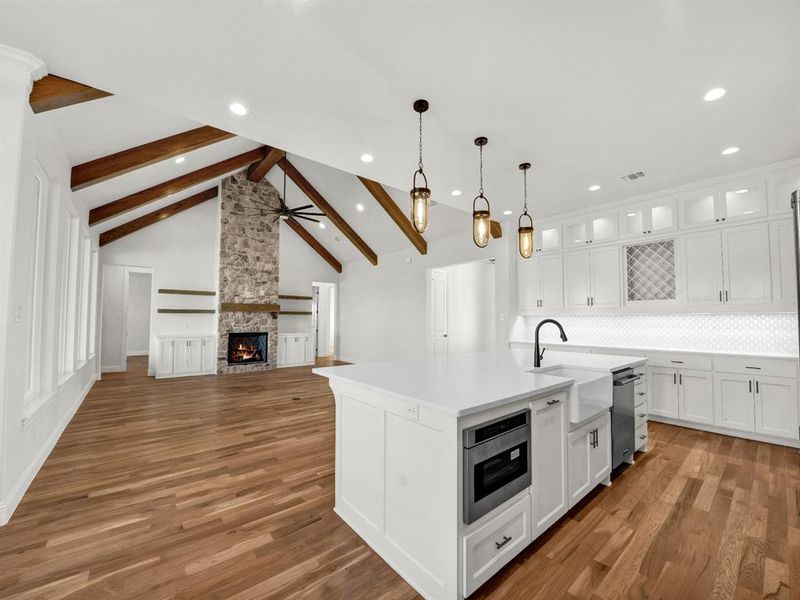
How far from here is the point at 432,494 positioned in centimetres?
158

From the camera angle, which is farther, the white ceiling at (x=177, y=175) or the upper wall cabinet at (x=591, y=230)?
the upper wall cabinet at (x=591, y=230)

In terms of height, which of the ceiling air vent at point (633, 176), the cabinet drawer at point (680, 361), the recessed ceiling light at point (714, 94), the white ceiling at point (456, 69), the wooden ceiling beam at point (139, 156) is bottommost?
the cabinet drawer at point (680, 361)

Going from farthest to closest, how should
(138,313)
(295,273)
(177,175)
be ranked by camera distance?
(138,313) → (295,273) → (177,175)

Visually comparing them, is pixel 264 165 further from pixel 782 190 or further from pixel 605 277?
pixel 782 190

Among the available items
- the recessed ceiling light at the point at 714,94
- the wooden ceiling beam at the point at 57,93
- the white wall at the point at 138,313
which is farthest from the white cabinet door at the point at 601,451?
the white wall at the point at 138,313

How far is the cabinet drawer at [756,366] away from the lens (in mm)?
3430

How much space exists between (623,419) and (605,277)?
2640 mm

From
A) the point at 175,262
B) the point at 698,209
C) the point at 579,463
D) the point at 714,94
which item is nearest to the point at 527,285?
the point at 698,209

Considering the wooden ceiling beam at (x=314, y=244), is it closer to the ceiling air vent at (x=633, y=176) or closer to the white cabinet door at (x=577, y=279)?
the white cabinet door at (x=577, y=279)

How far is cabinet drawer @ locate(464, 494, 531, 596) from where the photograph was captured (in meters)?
1.52

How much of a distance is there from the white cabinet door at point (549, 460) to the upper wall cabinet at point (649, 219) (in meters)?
3.62

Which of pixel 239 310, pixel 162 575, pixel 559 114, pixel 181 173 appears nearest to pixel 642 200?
pixel 559 114

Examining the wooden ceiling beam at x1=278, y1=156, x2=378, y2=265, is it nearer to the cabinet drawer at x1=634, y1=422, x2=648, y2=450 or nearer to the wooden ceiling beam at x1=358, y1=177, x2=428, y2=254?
the wooden ceiling beam at x1=358, y1=177, x2=428, y2=254

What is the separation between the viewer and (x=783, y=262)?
11.7 feet
